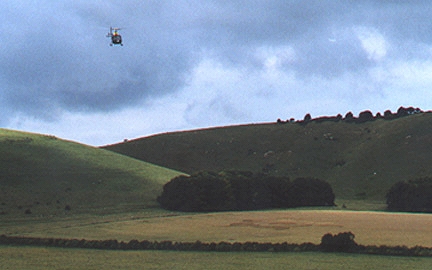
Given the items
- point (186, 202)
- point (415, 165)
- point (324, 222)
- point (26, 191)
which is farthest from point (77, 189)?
point (415, 165)

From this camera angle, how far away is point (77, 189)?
98.7m

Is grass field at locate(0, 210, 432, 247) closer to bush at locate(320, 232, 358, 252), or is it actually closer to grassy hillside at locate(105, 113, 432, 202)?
bush at locate(320, 232, 358, 252)

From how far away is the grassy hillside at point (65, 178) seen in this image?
9006 cm

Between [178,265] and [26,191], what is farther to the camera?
[26,191]

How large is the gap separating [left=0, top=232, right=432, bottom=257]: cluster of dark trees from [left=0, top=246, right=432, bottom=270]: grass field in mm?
1410

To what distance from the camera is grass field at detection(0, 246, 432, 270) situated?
43500 mm

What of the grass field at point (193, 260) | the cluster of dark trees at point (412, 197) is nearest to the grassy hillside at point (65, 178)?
the grass field at point (193, 260)

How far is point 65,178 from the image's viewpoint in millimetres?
104188

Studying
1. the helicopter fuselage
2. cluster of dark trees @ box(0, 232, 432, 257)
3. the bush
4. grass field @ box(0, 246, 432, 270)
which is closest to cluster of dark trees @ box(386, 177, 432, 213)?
cluster of dark trees @ box(0, 232, 432, 257)

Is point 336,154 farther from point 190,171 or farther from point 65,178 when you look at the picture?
point 65,178

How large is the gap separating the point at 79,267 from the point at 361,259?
21.0m

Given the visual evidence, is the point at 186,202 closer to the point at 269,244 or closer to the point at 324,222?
the point at 324,222

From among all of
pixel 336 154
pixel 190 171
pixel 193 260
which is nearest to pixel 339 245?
pixel 193 260

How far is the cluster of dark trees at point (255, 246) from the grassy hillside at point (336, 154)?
3115 inches
